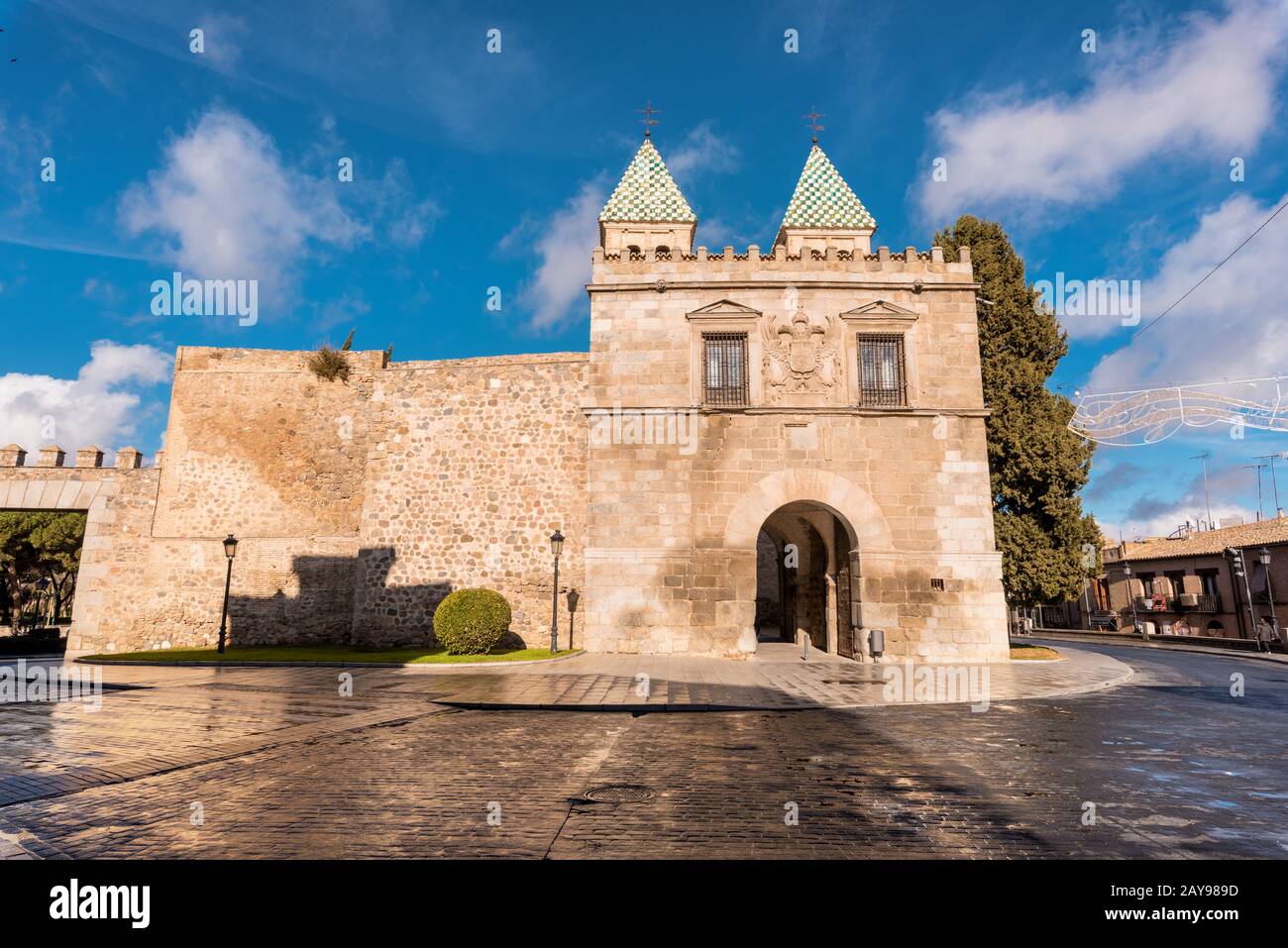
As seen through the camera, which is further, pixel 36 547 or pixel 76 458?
pixel 36 547

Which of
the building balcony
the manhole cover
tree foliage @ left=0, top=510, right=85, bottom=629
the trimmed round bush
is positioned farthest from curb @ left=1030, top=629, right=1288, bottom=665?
tree foliage @ left=0, top=510, right=85, bottom=629

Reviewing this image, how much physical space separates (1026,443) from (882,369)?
556 cm

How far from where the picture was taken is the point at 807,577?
22875 mm

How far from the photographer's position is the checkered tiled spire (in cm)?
2823

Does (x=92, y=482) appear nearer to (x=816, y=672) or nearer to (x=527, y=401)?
(x=527, y=401)

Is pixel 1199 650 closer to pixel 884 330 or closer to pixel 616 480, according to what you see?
pixel 884 330

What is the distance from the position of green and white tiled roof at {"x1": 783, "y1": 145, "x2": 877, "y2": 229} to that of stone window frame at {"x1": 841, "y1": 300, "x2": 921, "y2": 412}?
37.5ft

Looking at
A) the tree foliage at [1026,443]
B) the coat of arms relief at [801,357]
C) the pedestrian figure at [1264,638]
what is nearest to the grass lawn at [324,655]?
the coat of arms relief at [801,357]

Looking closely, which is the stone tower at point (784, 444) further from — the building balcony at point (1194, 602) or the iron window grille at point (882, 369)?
the building balcony at point (1194, 602)

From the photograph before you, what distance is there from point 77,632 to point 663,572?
19.6 metres

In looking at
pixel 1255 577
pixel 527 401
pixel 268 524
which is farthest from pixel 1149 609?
pixel 268 524

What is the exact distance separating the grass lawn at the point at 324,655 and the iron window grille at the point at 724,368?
8376 millimetres

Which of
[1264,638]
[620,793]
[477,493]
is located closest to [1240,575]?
[1264,638]
